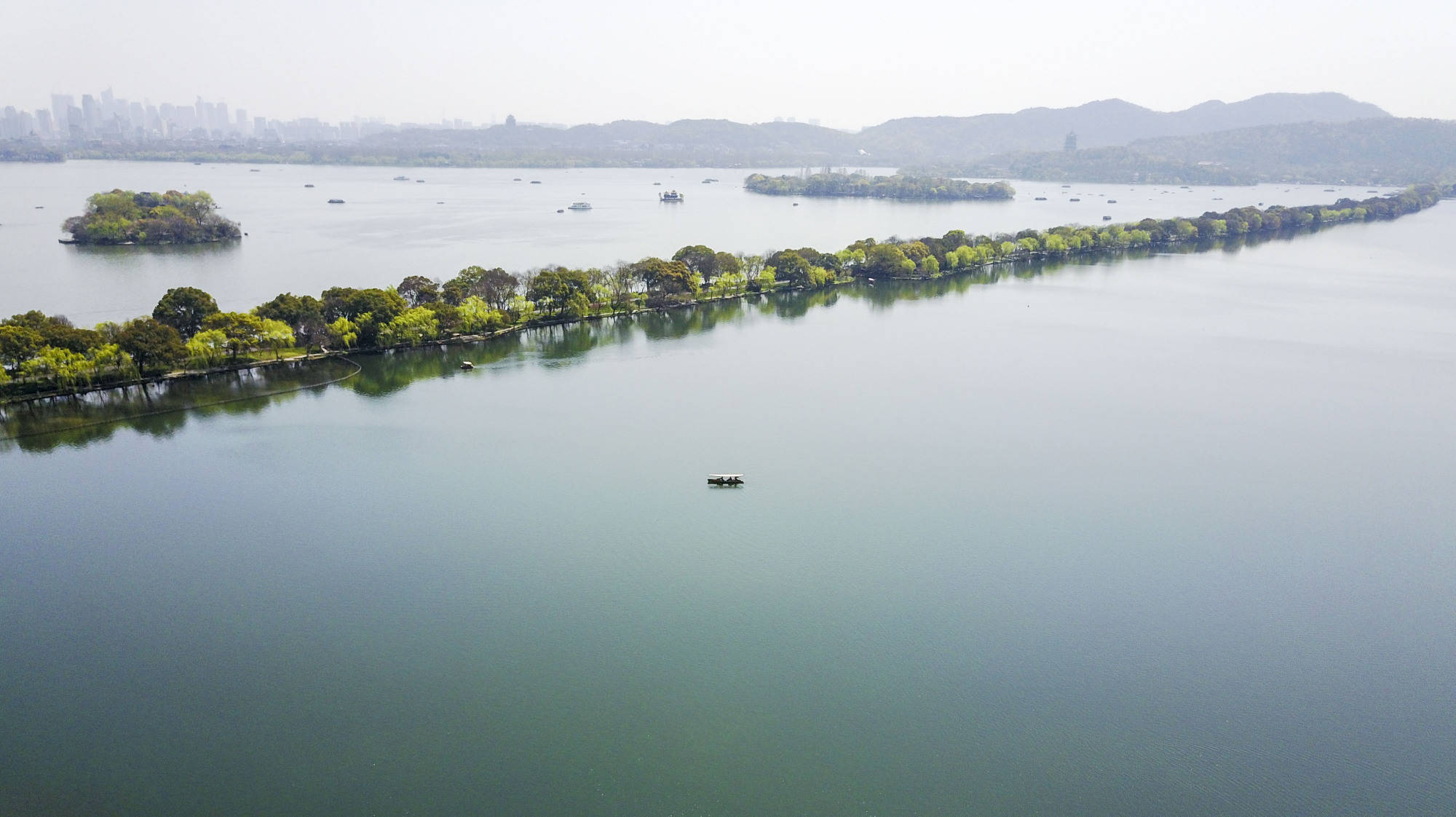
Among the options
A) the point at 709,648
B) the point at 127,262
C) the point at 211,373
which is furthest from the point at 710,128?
the point at 709,648

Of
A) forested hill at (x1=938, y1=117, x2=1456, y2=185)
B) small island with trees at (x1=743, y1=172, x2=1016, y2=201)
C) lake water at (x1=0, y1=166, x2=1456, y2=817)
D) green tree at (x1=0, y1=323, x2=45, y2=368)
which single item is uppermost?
forested hill at (x1=938, y1=117, x2=1456, y2=185)

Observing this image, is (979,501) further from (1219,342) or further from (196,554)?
(1219,342)

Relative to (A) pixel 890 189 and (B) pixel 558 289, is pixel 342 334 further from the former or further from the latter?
(A) pixel 890 189

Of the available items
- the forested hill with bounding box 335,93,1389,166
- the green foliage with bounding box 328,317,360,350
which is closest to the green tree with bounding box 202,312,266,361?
the green foliage with bounding box 328,317,360,350

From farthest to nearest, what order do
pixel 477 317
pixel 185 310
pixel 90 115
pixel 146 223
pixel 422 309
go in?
pixel 90 115, pixel 146 223, pixel 477 317, pixel 422 309, pixel 185 310

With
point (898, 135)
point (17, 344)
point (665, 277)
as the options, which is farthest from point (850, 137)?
point (17, 344)

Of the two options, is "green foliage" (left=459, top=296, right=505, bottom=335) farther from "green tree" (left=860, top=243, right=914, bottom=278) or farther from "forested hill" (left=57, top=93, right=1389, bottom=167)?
"forested hill" (left=57, top=93, right=1389, bottom=167)
